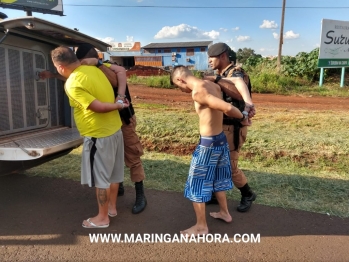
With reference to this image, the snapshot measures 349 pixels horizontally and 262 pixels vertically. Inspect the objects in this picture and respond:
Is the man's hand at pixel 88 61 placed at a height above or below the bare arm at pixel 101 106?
above

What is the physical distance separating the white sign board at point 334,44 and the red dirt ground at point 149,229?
14695 mm

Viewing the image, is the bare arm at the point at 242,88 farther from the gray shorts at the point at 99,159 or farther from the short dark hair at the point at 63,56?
the short dark hair at the point at 63,56

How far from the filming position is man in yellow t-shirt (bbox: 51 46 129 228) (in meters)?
2.96

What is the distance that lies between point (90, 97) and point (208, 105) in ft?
3.48

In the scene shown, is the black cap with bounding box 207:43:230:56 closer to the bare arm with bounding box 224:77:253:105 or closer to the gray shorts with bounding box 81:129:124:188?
the bare arm with bounding box 224:77:253:105

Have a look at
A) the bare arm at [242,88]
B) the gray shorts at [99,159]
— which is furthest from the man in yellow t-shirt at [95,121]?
the bare arm at [242,88]

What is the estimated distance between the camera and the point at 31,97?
13.5 ft

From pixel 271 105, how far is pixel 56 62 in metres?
10.0

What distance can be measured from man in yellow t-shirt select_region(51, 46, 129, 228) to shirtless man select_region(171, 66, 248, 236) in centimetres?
71

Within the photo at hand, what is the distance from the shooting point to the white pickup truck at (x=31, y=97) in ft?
10.6

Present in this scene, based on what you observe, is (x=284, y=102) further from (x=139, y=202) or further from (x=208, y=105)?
(x=208, y=105)

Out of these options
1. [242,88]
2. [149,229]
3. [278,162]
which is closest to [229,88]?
[242,88]

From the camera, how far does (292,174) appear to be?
4902 mm

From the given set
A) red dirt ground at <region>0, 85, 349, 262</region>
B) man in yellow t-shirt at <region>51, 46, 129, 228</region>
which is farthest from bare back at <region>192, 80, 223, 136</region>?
red dirt ground at <region>0, 85, 349, 262</region>
